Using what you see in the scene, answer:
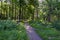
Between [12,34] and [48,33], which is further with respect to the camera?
[48,33]

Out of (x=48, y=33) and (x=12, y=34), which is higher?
(x=12, y=34)

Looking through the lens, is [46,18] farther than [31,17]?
No

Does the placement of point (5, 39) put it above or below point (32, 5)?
below

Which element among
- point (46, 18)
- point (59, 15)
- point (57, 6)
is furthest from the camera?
point (46, 18)

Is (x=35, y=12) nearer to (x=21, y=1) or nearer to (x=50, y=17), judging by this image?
(x=21, y=1)

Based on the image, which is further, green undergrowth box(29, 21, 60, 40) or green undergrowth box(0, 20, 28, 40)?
green undergrowth box(29, 21, 60, 40)

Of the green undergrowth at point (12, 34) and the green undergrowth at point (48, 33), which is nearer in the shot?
the green undergrowth at point (12, 34)

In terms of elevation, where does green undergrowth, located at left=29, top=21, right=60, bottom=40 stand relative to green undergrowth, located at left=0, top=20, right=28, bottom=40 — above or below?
below

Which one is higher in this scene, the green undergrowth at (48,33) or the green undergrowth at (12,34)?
the green undergrowth at (12,34)

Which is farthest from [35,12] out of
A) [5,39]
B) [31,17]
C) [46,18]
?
[5,39]

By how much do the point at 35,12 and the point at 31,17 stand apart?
2.11 meters

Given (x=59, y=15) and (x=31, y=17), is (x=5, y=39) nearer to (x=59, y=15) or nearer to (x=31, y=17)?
(x=59, y=15)

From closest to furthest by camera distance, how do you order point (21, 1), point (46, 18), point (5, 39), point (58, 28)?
point (5, 39) → point (58, 28) → point (46, 18) → point (21, 1)

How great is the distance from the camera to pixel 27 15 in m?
39.5
